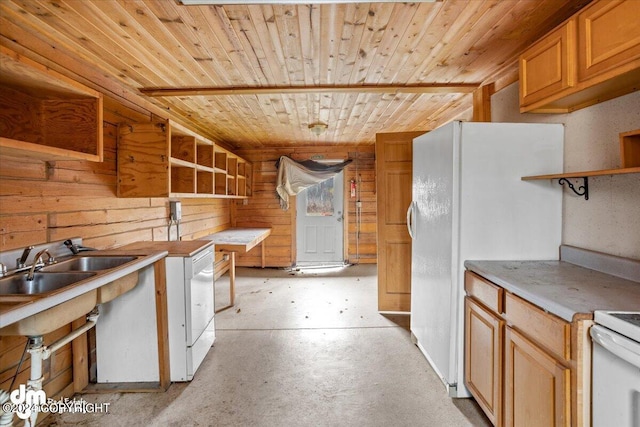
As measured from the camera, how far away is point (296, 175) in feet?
17.6

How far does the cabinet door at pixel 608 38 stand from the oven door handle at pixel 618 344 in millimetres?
1004

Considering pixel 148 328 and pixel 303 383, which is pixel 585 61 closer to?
pixel 303 383

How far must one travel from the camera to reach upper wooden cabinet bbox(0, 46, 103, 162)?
1.48 metres

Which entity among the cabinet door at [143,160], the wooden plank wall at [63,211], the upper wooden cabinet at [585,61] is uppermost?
the upper wooden cabinet at [585,61]

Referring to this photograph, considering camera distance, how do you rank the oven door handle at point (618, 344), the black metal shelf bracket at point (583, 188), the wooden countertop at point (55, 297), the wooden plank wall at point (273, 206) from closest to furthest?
the oven door handle at point (618, 344) → the wooden countertop at point (55, 297) → the black metal shelf bracket at point (583, 188) → the wooden plank wall at point (273, 206)

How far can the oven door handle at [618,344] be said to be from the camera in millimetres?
876

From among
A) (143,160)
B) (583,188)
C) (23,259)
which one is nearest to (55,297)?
(23,259)

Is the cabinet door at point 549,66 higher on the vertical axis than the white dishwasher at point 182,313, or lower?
higher

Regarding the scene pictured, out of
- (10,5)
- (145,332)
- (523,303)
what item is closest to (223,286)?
(145,332)

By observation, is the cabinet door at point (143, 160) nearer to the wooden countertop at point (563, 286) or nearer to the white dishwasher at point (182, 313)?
the white dishwasher at point (182, 313)

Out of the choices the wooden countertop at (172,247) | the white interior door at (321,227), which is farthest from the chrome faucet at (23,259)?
the white interior door at (321,227)

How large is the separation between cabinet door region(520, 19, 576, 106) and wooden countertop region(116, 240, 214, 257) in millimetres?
2357

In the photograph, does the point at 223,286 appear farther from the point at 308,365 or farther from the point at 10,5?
the point at 10,5

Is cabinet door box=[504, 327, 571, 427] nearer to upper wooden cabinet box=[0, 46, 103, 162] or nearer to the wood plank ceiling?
the wood plank ceiling
